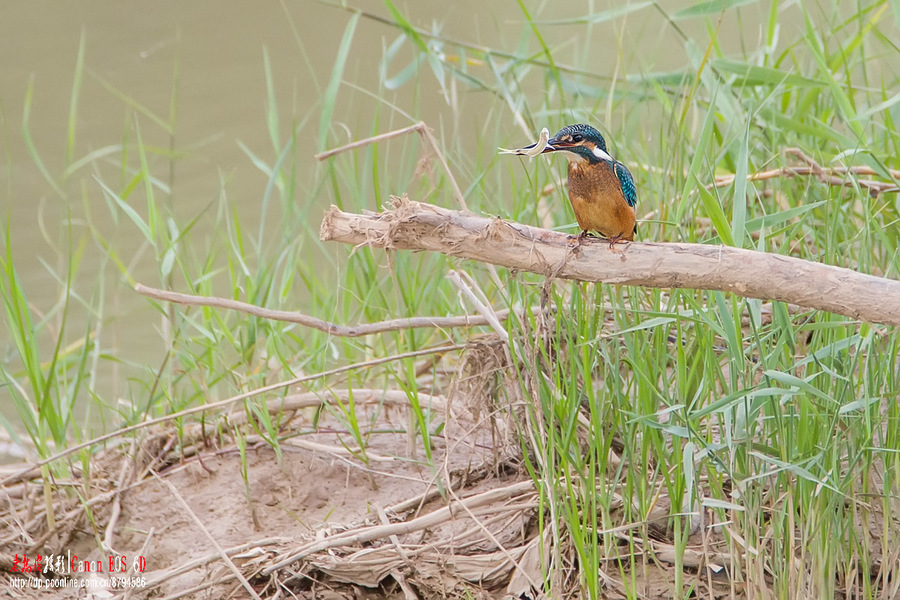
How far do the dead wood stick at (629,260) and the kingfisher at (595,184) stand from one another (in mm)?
334

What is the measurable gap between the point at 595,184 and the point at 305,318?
0.86 metres

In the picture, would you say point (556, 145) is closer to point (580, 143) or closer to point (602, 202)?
point (580, 143)

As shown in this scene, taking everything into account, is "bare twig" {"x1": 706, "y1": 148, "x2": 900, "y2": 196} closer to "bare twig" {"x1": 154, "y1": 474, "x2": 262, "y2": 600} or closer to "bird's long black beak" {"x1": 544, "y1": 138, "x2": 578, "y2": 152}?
"bird's long black beak" {"x1": 544, "y1": 138, "x2": 578, "y2": 152}

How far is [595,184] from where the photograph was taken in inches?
88.3

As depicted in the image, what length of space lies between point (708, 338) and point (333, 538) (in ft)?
3.52

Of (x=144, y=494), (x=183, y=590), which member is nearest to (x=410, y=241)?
(x=183, y=590)

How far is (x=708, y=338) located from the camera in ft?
7.04

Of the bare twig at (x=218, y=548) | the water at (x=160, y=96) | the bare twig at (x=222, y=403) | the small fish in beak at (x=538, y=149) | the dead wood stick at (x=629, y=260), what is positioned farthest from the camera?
the water at (x=160, y=96)

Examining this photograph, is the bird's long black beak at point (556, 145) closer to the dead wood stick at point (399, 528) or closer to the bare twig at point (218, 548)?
the dead wood stick at point (399, 528)

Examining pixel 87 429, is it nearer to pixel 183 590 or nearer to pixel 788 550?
pixel 183 590

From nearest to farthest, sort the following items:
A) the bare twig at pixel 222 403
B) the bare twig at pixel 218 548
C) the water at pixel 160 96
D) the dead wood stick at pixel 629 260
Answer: the dead wood stick at pixel 629 260
the bare twig at pixel 218 548
the bare twig at pixel 222 403
the water at pixel 160 96

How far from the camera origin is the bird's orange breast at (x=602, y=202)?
2.21 metres

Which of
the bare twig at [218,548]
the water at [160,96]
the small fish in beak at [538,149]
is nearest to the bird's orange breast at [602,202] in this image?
the small fish in beak at [538,149]

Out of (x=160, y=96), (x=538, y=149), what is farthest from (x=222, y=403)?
(x=160, y=96)
